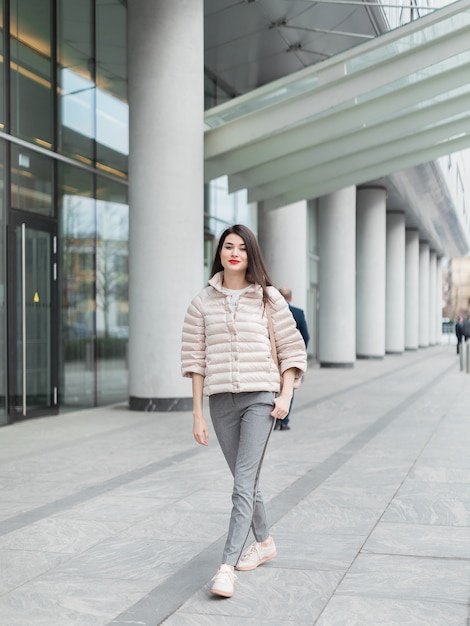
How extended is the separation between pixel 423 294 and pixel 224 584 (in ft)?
172

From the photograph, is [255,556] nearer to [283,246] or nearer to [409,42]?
[409,42]

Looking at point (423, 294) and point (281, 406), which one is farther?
point (423, 294)

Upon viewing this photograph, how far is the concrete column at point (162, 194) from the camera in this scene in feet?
45.2

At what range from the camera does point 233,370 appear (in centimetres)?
480

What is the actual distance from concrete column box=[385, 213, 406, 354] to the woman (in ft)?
122

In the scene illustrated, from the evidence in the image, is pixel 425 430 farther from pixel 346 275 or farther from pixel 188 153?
pixel 346 275

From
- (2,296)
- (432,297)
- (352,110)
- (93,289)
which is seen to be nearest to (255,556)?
(2,296)

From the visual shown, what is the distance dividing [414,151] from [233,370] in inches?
625

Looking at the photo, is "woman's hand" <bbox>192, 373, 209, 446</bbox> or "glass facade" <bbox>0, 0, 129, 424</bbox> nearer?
"woman's hand" <bbox>192, 373, 209, 446</bbox>

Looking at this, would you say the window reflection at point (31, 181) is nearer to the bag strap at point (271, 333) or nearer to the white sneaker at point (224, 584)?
the bag strap at point (271, 333)

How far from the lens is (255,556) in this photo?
506 cm

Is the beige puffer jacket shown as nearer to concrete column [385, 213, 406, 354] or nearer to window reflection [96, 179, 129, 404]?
window reflection [96, 179, 129, 404]

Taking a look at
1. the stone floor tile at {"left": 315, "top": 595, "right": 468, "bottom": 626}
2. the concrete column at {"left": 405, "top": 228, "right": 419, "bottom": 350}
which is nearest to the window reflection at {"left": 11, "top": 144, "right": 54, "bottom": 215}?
the stone floor tile at {"left": 315, "top": 595, "right": 468, "bottom": 626}

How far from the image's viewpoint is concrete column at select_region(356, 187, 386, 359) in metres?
35.7
